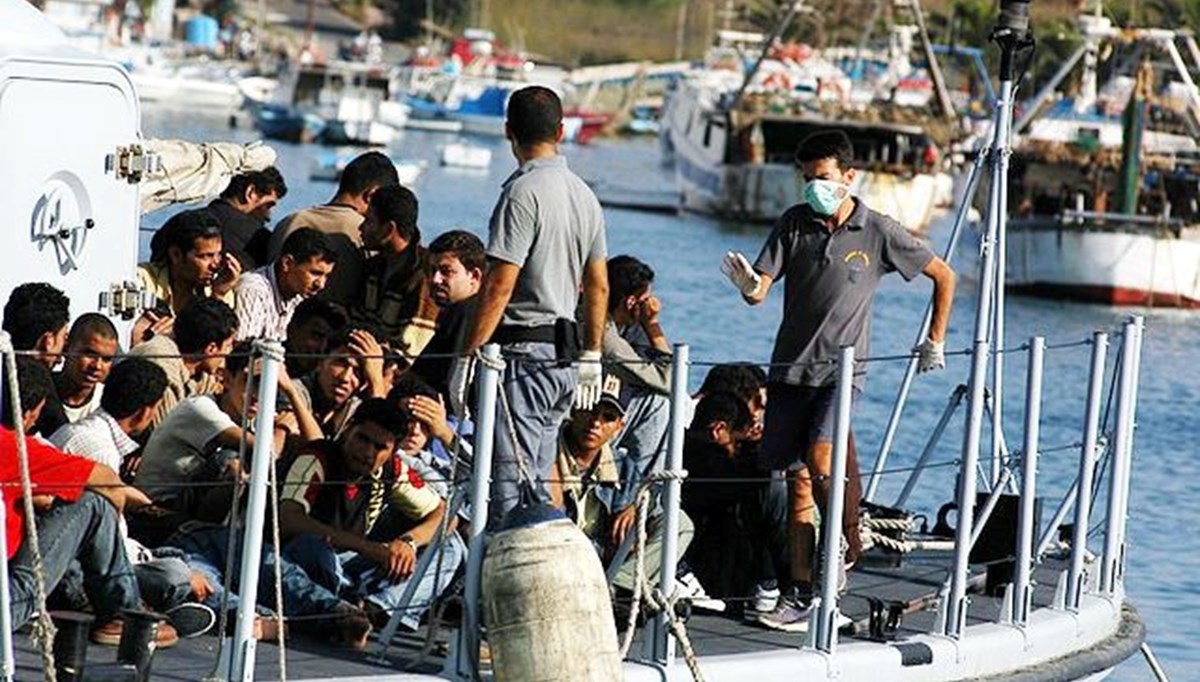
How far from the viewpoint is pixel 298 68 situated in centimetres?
9794

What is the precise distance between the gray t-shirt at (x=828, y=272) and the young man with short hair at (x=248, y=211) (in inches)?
96.7

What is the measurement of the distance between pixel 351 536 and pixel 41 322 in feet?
3.83

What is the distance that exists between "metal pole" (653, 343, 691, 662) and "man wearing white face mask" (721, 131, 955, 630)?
0.95m

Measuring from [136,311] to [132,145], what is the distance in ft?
2.07

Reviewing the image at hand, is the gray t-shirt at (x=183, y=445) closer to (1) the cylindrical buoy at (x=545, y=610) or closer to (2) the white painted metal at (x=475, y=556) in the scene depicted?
(2) the white painted metal at (x=475, y=556)

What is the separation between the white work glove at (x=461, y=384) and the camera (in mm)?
8984

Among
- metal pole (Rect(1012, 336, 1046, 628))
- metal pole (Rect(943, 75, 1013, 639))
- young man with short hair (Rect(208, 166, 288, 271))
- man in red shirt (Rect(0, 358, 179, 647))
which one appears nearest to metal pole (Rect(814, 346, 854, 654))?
metal pole (Rect(943, 75, 1013, 639))

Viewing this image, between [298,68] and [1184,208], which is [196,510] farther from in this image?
[298,68]

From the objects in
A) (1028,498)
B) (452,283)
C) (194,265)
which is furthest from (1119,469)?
(194,265)

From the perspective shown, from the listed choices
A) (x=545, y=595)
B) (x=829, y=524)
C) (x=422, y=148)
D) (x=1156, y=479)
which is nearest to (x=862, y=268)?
(x=829, y=524)

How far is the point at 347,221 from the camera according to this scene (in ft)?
36.8

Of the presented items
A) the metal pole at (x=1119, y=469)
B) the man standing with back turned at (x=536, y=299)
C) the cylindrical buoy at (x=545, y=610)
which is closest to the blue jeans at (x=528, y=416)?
the man standing with back turned at (x=536, y=299)

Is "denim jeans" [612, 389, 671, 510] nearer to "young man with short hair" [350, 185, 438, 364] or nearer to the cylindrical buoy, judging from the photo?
"young man with short hair" [350, 185, 438, 364]

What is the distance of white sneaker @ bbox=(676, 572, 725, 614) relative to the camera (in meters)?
9.70
